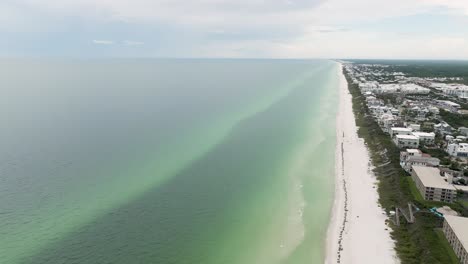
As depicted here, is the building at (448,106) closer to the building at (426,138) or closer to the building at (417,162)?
the building at (426,138)

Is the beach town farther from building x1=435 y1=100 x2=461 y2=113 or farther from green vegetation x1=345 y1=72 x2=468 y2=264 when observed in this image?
building x1=435 y1=100 x2=461 y2=113

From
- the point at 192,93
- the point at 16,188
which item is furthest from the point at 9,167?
the point at 192,93

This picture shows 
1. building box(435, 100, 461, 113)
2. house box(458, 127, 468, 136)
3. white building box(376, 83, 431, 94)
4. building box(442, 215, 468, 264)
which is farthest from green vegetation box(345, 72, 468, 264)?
white building box(376, 83, 431, 94)

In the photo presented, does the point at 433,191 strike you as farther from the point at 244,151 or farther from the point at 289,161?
the point at 244,151

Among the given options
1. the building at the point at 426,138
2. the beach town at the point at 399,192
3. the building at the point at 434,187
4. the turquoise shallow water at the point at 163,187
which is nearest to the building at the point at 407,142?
the beach town at the point at 399,192

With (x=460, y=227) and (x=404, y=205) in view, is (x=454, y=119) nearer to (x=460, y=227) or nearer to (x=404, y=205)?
(x=404, y=205)

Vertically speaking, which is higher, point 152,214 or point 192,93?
point 192,93
